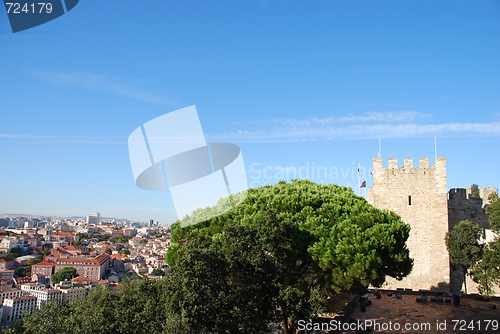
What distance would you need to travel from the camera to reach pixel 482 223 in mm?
18688

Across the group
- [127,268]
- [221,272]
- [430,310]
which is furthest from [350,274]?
[127,268]

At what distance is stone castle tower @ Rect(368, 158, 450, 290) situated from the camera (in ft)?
57.6

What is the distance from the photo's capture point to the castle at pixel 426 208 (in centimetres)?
1758

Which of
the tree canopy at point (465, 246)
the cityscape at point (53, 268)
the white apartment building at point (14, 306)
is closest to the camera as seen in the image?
the tree canopy at point (465, 246)

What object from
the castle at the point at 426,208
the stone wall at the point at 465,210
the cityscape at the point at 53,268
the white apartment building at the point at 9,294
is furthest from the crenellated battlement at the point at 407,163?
the white apartment building at the point at 9,294

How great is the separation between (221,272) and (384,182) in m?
11.7

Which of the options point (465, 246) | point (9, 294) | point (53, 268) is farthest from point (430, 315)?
point (53, 268)

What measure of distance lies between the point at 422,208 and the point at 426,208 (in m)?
0.17

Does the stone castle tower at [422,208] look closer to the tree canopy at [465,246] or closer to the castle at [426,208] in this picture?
the castle at [426,208]

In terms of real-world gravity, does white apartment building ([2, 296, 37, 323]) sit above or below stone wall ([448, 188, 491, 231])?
below

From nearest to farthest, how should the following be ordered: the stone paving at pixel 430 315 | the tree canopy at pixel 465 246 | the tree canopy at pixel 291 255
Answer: the tree canopy at pixel 291 255
the stone paving at pixel 430 315
the tree canopy at pixel 465 246

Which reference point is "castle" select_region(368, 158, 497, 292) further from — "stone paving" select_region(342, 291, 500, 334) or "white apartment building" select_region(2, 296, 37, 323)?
"white apartment building" select_region(2, 296, 37, 323)

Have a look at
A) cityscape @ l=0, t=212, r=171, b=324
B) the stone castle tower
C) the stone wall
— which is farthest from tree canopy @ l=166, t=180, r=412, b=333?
cityscape @ l=0, t=212, r=171, b=324

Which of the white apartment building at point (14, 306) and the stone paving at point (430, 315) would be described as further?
the white apartment building at point (14, 306)
